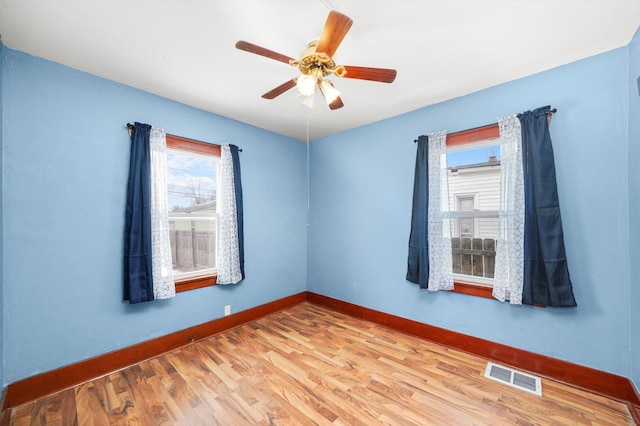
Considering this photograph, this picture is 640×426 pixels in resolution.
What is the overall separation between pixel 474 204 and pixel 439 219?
369mm

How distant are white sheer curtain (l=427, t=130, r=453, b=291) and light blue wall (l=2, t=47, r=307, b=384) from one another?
255 centimetres

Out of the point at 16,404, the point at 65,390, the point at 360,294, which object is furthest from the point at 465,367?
the point at 16,404

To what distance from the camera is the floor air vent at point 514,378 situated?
1.89m

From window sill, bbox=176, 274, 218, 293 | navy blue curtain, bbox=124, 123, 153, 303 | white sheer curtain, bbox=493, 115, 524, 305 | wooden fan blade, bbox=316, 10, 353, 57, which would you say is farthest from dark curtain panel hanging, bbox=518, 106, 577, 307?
navy blue curtain, bbox=124, 123, 153, 303

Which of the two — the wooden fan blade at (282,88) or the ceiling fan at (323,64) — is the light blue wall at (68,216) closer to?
the wooden fan blade at (282,88)

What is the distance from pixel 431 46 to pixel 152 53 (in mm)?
2054

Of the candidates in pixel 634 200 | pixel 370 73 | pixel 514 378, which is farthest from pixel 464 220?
pixel 370 73

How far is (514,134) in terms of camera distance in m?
2.13

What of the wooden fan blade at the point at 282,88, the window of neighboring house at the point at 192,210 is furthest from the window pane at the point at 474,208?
the window of neighboring house at the point at 192,210

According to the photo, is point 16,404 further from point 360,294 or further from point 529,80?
point 529,80

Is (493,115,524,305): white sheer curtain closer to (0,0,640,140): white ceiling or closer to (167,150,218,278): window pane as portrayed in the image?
(0,0,640,140): white ceiling

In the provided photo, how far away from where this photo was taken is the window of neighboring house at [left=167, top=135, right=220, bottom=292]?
2.63 metres

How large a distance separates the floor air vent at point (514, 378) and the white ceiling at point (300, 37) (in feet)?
8.30

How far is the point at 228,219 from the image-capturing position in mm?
2910
